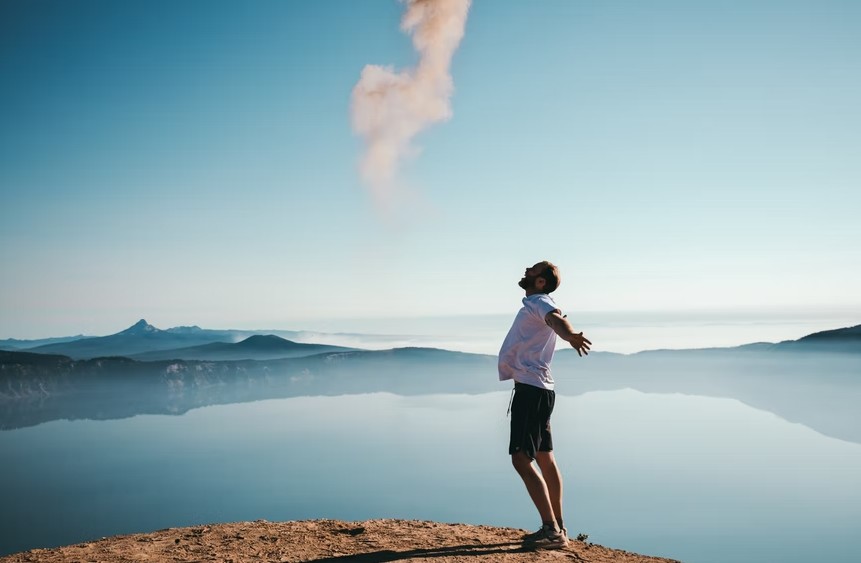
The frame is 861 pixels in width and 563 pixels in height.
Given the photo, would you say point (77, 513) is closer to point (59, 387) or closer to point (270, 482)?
point (270, 482)

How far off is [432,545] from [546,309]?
2.90m

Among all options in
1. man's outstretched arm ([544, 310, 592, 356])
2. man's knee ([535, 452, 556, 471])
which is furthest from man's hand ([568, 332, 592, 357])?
man's knee ([535, 452, 556, 471])

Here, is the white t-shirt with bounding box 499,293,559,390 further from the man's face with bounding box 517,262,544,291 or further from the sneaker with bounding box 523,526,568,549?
the sneaker with bounding box 523,526,568,549

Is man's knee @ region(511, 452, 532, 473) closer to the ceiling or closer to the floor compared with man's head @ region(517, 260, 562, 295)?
closer to the floor

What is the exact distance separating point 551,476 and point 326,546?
267cm

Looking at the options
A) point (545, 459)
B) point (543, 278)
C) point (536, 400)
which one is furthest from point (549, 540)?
point (543, 278)

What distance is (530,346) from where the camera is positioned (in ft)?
17.2

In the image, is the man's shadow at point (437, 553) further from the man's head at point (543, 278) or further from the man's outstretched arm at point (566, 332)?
the man's head at point (543, 278)

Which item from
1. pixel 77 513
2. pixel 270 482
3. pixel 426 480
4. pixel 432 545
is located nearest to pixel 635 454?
pixel 426 480

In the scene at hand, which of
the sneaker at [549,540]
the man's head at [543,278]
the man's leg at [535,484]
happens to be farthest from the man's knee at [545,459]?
the man's head at [543,278]

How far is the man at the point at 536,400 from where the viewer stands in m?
5.12

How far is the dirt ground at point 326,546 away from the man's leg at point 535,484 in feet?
1.49

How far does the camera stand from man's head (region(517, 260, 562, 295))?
5336 mm

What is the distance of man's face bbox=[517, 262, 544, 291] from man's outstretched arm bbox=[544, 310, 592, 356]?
58 centimetres
